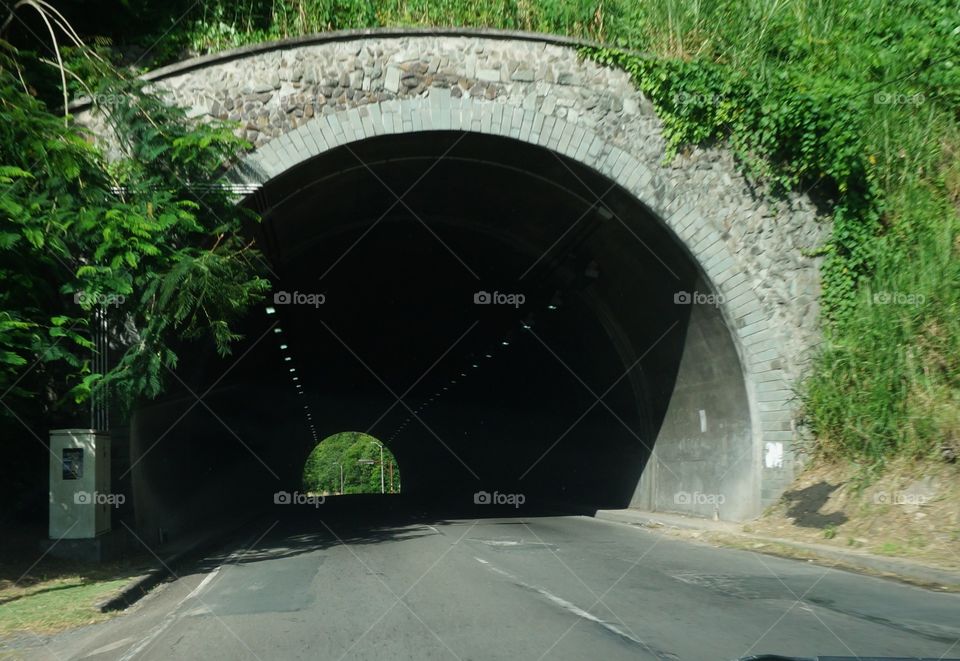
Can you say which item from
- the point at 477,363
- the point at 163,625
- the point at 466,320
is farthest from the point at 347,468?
the point at 163,625

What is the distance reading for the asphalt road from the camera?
7.41 m

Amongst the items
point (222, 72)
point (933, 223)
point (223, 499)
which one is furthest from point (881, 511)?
point (223, 499)

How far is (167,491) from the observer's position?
64.5 ft

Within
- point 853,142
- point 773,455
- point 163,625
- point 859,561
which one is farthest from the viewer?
point 773,455

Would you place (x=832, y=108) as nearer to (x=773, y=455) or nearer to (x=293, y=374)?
(x=773, y=455)

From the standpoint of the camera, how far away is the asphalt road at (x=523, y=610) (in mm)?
7406

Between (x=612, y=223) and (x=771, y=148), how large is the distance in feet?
11.1

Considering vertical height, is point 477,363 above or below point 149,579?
above

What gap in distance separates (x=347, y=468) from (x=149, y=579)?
407 feet

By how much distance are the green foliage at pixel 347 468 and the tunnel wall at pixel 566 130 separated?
4166 inches

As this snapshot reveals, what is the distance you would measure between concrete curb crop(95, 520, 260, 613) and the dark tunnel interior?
1.08 m

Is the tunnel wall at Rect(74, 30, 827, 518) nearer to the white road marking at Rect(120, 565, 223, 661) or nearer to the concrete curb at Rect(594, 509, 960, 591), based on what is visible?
the concrete curb at Rect(594, 509, 960, 591)

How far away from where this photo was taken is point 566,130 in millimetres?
16688

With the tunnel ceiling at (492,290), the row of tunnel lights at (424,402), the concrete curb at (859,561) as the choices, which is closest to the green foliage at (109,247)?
the tunnel ceiling at (492,290)
